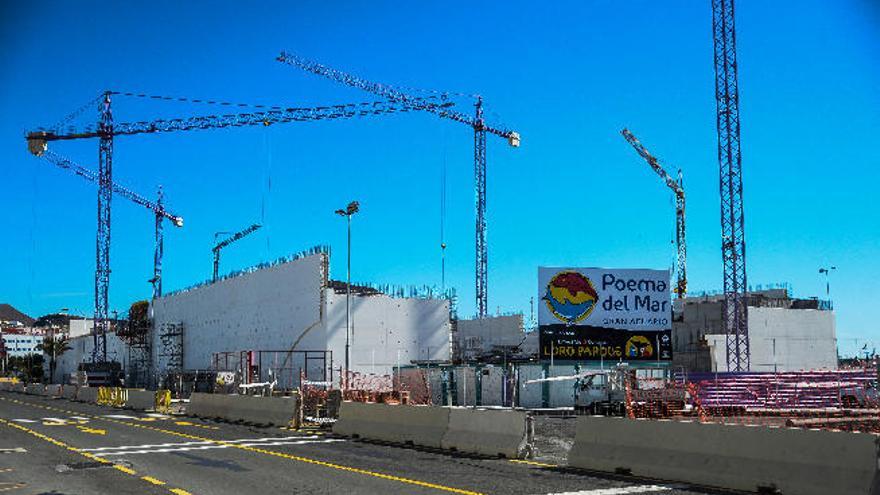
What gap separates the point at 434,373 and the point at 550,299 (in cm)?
1061

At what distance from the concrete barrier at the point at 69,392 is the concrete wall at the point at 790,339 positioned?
49.8m

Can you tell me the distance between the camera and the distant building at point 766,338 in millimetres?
67625

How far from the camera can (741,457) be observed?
43.9 feet

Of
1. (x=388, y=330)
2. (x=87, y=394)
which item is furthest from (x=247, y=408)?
(x=388, y=330)

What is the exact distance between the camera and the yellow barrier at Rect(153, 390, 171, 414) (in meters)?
42.2

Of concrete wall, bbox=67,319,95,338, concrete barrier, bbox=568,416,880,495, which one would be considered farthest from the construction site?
concrete wall, bbox=67,319,95,338

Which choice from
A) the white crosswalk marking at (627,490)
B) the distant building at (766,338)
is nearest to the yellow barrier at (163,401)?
the white crosswalk marking at (627,490)

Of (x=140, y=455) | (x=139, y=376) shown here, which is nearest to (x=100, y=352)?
(x=139, y=376)

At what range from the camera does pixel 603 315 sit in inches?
1754

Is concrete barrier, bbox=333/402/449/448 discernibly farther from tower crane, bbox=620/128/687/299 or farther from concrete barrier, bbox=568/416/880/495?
tower crane, bbox=620/128/687/299

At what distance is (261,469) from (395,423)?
691 cm

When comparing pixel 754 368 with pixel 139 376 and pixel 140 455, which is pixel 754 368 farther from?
pixel 139 376

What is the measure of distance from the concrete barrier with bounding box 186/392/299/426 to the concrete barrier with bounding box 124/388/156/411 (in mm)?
7529

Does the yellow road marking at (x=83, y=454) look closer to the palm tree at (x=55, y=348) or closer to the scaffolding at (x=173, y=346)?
the scaffolding at (x=173, y=346)
